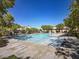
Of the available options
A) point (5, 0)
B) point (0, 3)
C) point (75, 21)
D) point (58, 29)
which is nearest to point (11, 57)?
point (0, 3)

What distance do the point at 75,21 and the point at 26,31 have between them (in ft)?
137

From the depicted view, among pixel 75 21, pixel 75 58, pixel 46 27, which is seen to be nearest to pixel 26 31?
pixel 46 27

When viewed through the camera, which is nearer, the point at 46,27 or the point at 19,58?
the point at 19,58

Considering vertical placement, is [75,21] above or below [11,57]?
above

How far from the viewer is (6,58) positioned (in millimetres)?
10070

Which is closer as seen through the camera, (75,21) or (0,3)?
(0,3)

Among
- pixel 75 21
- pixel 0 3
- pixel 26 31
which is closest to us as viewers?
pixel 0 3

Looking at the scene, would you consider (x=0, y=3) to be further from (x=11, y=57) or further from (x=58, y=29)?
(x=58, y=29)

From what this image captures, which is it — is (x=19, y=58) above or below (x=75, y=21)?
below

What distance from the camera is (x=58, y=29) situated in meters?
62.2

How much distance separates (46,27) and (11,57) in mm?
58372

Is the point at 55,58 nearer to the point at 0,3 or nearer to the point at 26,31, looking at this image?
the point at 0,3

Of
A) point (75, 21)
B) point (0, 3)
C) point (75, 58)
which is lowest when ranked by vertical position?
point (75, 58)

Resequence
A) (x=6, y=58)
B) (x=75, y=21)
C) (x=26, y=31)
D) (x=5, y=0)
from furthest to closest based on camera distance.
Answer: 1. (x=26, y=31)
2. (x=75, y=21)
3. (x=5, y=0)
4. (x=6, y=58)
